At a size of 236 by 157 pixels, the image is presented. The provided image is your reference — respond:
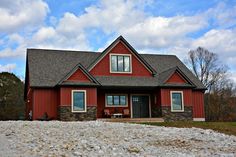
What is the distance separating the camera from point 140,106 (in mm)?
27250

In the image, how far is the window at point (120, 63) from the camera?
26639 millimetres

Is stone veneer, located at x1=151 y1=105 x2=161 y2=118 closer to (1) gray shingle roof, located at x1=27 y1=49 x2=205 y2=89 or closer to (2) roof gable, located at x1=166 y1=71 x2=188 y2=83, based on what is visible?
(1) gray shingle roof, located at x1=27 y1=49 x2=205 y2=89

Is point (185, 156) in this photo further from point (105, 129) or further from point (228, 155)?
point (105, 129)

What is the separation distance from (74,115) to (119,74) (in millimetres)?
5263

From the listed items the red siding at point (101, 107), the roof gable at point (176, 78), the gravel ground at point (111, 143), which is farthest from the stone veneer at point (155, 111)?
the gravel ground at point (111, 143)

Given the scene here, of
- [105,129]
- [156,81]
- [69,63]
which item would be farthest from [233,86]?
[105,129]

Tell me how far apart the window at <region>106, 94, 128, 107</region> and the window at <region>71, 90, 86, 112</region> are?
3150 millimetres

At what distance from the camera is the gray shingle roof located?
25078mm

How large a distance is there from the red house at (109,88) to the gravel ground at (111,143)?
9437 mm

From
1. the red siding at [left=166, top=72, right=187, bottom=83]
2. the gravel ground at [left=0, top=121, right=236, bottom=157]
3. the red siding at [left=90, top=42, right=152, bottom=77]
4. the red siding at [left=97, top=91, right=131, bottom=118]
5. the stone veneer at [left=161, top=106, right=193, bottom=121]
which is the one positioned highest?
the red siding at [left=90, top=42, right=152, bottom=77]

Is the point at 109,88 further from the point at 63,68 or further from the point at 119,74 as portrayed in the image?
the point at 63,68

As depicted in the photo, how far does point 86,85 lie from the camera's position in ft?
77.5

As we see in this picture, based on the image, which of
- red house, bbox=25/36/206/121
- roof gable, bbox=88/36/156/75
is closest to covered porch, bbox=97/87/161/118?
red house, bbox=25/36/206/121

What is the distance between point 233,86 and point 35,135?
1691 inches
